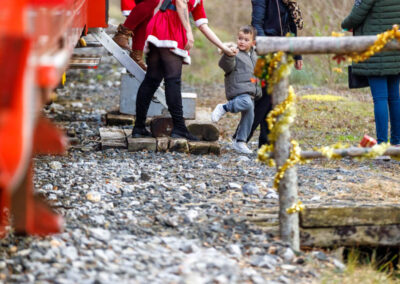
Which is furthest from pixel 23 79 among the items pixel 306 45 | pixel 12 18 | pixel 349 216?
pixel 349 216

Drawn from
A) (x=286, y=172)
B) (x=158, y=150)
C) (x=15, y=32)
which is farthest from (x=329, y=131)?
(x=15, y=32)

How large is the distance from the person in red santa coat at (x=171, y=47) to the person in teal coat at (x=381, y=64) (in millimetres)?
1263

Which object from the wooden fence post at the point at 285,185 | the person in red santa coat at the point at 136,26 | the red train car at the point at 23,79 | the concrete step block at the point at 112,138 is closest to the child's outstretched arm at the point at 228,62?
the person in red santa coat at the point at 136,26

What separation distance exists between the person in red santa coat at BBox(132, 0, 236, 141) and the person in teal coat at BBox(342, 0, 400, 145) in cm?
126

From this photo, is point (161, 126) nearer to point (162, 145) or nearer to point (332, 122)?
point (162, 145)

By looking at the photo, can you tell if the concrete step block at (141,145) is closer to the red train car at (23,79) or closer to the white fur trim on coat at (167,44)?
the white fur trim on coat at (167,44)

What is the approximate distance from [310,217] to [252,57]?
254 centimetres

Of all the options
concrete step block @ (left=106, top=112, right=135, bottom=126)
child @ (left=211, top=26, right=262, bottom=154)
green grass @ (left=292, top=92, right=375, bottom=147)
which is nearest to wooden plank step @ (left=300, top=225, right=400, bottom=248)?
child @ (left=211, top=26, right=262, bottom=154)

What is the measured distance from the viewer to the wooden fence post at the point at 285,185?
3.81 metres

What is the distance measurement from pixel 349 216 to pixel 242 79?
94.5 inches

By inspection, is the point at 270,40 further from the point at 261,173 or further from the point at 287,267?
the point at 261,173

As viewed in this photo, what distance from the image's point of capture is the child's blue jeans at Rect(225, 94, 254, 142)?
6.25 metres

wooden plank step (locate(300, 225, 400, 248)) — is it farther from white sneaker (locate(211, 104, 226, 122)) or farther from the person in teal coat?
white sneaker (locate(211, 104, 226, 122))

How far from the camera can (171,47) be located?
6027mm
